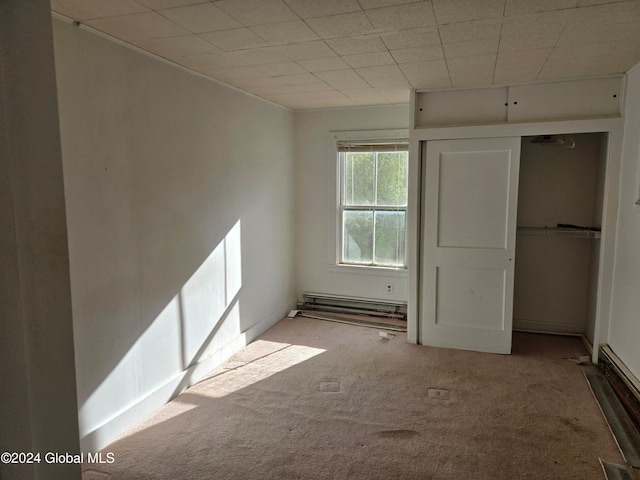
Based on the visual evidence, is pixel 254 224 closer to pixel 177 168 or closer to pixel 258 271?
pixel 258 271

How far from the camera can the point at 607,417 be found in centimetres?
269

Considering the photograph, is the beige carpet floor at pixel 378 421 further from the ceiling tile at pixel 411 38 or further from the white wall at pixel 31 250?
the ceiling tile at pixel 411 38

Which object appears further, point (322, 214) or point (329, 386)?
point (322, 214)

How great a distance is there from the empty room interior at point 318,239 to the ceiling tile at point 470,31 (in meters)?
0.02

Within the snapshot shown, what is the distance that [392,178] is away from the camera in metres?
4.60

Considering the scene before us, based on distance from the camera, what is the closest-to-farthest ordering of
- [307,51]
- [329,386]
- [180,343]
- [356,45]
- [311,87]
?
[356,45], [307,51], [180,343], [329,386], [311,87]

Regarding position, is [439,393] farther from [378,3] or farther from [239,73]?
[239,73]

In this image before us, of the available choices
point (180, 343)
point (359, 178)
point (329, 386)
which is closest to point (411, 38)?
point (359, 178)

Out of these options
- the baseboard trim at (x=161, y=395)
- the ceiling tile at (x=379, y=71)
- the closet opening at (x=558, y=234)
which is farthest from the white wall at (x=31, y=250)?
the closet opening at (x=558, y=234)

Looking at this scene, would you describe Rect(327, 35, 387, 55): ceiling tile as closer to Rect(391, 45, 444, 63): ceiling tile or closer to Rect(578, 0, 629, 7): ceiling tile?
Rect(391, 45, 444, 63): ceiling tile

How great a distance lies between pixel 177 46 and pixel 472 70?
6.92 ft

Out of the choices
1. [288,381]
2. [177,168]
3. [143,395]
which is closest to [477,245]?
[288,381]

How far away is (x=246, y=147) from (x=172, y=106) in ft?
3.40

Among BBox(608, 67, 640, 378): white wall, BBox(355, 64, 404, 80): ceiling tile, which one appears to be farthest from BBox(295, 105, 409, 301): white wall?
BBox(608, 67, 640, 378): white wall
